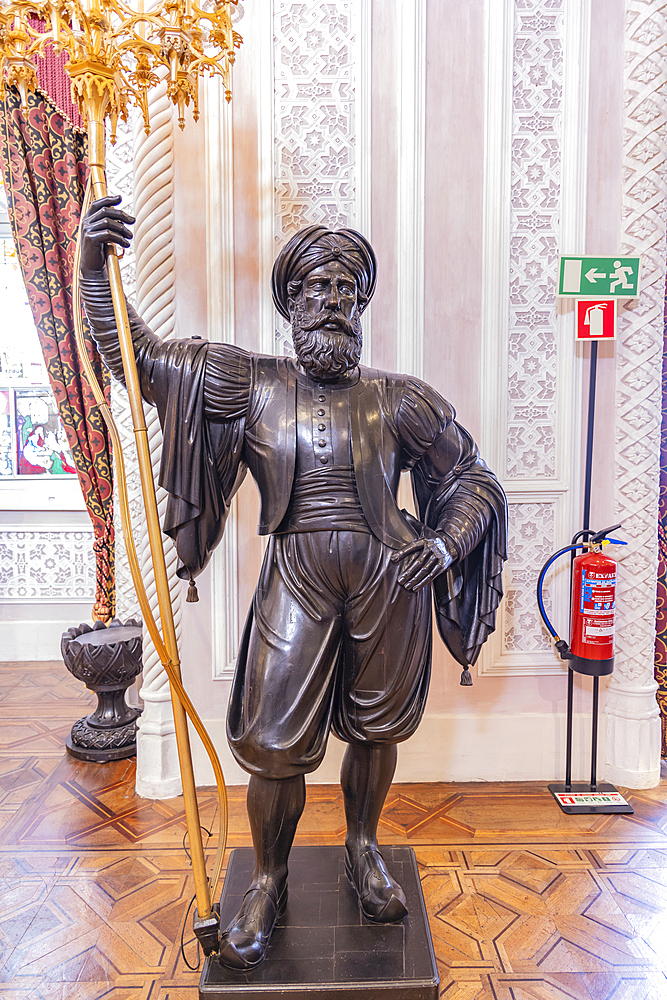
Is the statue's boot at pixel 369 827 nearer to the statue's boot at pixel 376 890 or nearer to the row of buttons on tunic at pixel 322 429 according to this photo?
the statue's boot at pixel 376 890

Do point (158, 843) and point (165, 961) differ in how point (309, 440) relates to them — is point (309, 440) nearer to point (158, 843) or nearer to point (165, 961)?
point (165, 961)

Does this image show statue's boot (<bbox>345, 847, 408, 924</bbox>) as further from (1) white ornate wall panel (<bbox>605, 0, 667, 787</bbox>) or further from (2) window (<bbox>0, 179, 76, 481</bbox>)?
(2) window (<bbox>0, 179, 76, 481</bbox>)

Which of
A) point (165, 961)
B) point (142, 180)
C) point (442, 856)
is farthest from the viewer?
point (142, 180)

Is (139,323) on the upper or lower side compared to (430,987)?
upper

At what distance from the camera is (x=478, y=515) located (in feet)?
5.74

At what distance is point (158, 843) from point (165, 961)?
585 millimetres

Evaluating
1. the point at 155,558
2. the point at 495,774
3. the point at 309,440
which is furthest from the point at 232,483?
the point at 495,774

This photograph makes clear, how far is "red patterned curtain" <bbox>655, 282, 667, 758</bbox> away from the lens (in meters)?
2.96

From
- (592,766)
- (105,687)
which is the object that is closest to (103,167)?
(105,687)

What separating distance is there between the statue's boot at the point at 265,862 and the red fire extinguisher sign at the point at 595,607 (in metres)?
1.35

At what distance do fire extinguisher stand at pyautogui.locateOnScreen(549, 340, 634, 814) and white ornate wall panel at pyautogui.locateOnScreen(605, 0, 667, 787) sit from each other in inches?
5.4

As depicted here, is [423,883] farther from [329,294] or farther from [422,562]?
[329,294]

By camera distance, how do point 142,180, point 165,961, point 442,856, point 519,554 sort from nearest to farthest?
point 165,961 < point 442,856 < point 142,180 < point 519,554

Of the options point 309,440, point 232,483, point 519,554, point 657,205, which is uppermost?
point 657,205
